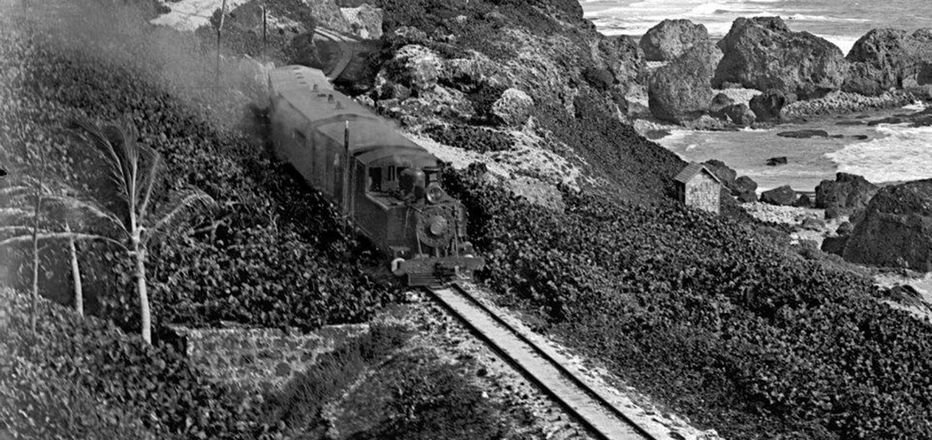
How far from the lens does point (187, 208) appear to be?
31422 millimetres

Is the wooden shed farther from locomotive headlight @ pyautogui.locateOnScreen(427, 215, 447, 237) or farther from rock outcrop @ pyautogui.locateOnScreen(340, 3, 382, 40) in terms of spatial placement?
locomotive headlight @ pyautogui.locateOnScreen(427, 215, 447, 237)

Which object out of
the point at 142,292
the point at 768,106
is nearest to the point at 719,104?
the point at 768,106

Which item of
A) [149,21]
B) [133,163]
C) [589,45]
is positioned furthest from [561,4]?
[133,163]

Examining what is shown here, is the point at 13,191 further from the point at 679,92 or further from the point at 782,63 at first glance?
the point at 782,63

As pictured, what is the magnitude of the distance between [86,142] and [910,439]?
2080 centimetres

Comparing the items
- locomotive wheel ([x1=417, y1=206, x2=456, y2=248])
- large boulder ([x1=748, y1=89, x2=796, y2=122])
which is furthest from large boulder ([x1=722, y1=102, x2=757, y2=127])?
locomotive wheel ([x1=417, y1=206, x2=456, y2=248])

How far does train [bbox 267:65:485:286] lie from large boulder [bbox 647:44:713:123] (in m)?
52.5

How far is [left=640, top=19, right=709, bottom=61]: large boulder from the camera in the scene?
106 metres

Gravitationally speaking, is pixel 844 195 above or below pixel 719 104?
above

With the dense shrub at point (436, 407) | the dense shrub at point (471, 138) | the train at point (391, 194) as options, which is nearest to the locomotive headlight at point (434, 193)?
the train at point (391, 194)

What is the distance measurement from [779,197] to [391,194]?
1453 inches

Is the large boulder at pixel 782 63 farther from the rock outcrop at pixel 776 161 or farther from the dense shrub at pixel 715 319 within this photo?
the dense shrub at pixel 715 319

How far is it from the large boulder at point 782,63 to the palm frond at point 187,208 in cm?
6853

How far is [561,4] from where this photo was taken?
81000 mm
